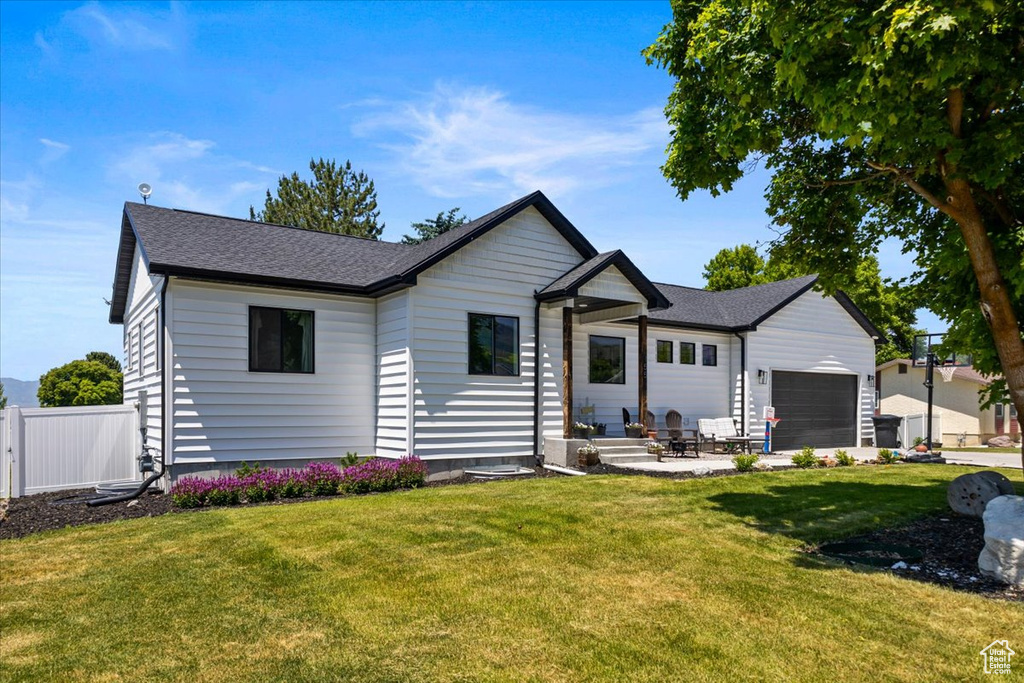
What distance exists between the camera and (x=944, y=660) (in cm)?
454

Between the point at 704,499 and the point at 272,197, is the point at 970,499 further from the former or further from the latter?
the point at 272,197

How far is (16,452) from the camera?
12695mm

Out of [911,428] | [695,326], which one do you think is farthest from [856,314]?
[695,326]

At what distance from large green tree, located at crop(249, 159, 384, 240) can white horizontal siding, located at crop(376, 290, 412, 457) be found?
28.8 meters

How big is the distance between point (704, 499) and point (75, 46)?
14.6 m

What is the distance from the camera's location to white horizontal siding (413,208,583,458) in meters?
Answer: 13.9

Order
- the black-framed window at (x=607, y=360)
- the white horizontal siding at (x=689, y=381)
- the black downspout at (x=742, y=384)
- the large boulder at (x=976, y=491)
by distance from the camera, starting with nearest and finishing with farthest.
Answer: the large boulder at (x=976, y=491) → the black-framed window at (x=607, y=360) → the white horizontal siding at (x=689, y=381) → the black downspout at (x=742, y=384)

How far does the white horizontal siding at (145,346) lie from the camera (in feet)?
44.5

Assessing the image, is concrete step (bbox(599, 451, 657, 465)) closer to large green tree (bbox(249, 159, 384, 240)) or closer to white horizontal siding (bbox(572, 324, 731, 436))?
white horizontal siding (bbox(572, 324, 731, 436))

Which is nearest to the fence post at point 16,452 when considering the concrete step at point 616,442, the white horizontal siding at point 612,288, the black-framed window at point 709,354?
the white horizontal siding at point 612,288

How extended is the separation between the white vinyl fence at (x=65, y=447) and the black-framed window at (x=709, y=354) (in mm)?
16171

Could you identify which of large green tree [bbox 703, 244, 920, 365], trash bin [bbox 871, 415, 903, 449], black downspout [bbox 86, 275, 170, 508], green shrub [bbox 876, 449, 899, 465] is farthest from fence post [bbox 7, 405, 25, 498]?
large green tree [bbox 703, 244, 920, 365]

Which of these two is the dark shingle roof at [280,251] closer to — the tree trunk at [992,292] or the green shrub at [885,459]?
the tree trunk at [992,292]

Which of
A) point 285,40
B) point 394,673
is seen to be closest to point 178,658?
point 394,673
